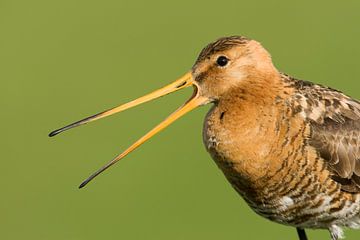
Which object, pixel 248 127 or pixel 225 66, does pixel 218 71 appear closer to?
pixel 225 66

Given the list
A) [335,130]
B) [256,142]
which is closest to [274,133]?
[256,142]

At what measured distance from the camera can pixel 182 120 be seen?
43.7 ft

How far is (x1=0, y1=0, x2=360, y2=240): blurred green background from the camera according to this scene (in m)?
11.3

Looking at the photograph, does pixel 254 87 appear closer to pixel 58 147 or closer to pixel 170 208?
pixel 170 208

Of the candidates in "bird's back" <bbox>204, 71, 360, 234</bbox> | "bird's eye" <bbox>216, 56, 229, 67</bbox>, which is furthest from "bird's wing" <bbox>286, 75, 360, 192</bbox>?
"bird's eye" <bbox>216, 56, 229, 67</bbox>

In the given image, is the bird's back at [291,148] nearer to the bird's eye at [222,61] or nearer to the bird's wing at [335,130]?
the bird's wing at [335,130]

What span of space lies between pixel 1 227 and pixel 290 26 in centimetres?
577

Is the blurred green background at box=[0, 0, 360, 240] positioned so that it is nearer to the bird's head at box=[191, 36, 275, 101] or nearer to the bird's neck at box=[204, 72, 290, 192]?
the bird's neck at box=[204, 72, 290, 192]

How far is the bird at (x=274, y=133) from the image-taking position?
26.0ft

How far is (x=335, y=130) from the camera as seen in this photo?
8102mm

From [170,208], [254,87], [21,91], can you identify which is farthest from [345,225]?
[21,91]

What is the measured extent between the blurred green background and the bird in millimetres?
2828

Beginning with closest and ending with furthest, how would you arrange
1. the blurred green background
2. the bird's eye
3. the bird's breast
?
1. the bird's breast
2. the bird's eye
3. the blurred green background

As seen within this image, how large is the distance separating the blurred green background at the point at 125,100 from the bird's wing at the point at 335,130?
2.84m
